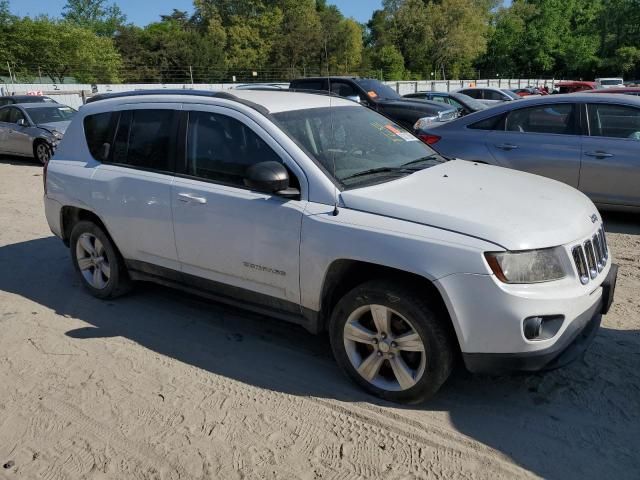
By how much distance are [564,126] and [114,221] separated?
207 inches

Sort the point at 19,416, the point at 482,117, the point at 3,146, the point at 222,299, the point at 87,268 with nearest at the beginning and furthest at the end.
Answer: the point at 19,416 < the point at 222,299 < the point at 87,268 < the point at 482,117 < the point at 3,146

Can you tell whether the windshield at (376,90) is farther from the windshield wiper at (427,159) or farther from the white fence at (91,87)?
the windshield wiper at (427,159)

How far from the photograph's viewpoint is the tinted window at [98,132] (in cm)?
469

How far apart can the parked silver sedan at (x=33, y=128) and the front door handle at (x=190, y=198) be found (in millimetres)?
10622

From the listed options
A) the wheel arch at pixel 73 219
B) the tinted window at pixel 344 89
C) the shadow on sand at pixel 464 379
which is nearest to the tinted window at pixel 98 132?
the wheel arch at pixel 73 219

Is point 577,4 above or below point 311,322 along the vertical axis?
above

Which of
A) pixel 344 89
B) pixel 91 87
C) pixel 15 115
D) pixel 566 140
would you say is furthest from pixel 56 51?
pixel 566 140

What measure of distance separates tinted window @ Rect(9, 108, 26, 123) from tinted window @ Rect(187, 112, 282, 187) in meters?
11.9

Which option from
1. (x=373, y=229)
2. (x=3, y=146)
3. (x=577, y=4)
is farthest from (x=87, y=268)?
(x=577, y=4)

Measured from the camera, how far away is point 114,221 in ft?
14.8

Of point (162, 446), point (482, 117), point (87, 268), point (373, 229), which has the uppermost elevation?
point (482, 117)

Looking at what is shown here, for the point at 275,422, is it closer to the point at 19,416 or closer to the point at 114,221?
the point at 19,416

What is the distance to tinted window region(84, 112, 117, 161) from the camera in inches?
185

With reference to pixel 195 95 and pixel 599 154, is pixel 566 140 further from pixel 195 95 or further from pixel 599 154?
pixel 195 95
